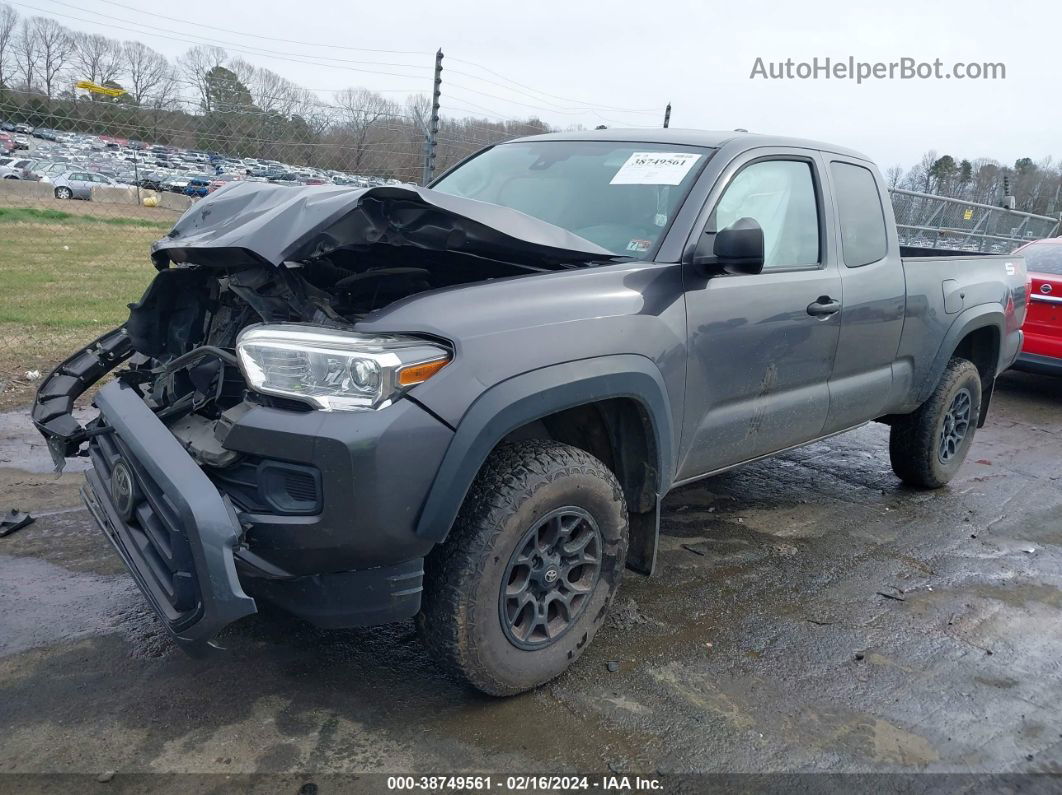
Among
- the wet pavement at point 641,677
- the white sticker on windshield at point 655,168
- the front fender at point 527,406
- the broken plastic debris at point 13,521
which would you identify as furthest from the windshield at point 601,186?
the broken plastic debris at point 13,521

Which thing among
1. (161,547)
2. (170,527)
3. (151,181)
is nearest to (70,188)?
(151,181)

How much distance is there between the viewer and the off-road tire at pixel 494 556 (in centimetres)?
258

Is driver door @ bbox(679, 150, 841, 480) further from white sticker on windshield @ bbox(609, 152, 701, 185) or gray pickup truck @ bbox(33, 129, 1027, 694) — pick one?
white sticker on windshield @ bbox(609, 152, 701, 185)

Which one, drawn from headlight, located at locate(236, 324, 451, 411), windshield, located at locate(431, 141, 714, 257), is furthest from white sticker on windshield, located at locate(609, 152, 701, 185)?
headlight, located at locate(236, 324, 451, 411)

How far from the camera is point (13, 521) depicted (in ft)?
12.9

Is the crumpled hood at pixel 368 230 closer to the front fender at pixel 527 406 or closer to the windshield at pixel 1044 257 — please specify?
the front fender at pixel 527 406

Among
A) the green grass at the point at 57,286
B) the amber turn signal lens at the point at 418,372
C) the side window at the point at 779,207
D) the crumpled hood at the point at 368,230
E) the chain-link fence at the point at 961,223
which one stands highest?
the chain-link fence at the point at 961,223

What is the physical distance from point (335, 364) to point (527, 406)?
0.59 metres

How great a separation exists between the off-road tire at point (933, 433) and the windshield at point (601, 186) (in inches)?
95.2

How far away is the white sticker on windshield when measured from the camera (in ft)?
11.5

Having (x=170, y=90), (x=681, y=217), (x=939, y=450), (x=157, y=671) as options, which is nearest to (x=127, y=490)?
(x=157, y=671)

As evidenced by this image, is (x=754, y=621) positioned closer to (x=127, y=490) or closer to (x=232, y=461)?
(x=232, y=461)

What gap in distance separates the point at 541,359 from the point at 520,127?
5729 mm

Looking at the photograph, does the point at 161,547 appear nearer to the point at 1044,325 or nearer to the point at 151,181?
the point at 1044,325
